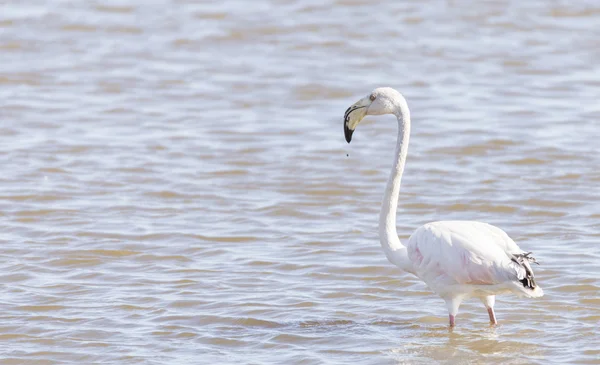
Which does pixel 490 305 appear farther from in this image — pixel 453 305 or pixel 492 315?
pixel 453 305

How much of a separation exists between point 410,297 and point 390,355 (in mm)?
1251

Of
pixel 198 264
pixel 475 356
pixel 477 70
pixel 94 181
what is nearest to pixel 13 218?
pixel 94 181

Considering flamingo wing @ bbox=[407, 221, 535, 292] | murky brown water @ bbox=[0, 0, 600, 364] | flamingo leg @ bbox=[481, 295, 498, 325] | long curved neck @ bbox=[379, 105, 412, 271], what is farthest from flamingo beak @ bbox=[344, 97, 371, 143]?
flamingo leg @ bbox=[481, 295, 498, 325]

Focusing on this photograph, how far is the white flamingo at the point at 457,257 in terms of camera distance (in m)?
7.27

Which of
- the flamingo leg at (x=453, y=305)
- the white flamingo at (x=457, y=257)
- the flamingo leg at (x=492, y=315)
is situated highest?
the white flamingo at (x=457, y=257)

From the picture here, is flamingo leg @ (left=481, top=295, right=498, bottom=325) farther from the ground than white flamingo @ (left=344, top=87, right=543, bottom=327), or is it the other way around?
white flamingo @ (left=344, top=87, right=543, bottom=327)

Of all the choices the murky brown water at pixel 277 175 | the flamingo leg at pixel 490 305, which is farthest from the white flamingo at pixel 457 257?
the murky brown water at pixel 277 175

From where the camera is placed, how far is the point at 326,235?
10.0m

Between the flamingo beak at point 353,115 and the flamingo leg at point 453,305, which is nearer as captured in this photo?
the flamingo leg at point 453,305

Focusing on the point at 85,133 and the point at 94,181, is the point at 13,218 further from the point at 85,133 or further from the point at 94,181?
the point at 85,133

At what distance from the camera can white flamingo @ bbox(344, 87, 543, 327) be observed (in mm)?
7273

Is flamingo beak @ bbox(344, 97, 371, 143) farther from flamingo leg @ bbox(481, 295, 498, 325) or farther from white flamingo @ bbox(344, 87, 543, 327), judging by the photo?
flamingo leg @ bbox(481, 295, 498, 325)

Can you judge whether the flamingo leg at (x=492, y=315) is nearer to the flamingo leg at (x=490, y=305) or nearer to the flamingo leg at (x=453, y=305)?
the flamingo leg at (x=490, y=305)

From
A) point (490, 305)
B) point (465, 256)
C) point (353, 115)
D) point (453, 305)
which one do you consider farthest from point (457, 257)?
point (353, 115)
